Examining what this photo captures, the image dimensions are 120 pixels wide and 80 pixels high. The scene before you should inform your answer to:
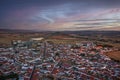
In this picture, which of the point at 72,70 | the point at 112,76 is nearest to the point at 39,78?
the point at 72,70

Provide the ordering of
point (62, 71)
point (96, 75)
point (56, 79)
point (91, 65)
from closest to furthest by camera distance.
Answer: point (56, 79) < point (96, 75) < point (62, 71) < point (91, 65)

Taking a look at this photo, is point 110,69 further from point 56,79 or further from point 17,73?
point 17,73

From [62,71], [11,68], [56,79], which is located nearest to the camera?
[56,79]

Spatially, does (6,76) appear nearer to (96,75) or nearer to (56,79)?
(56,79)

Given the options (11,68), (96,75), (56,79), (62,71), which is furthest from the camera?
(11,68)

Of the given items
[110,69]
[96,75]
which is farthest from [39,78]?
[110,69]

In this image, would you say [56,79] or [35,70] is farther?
[35,70]

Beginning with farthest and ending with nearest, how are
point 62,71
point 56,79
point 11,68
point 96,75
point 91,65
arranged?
point 91,65
point 11,68
point 62,71
point 96,75
point 56,79

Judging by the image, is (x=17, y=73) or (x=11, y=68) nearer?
(x=17, y=73)

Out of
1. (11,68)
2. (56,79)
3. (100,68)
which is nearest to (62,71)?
(56,79)
